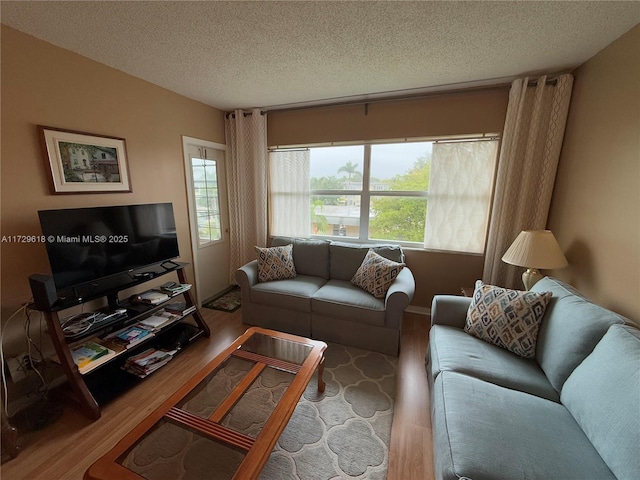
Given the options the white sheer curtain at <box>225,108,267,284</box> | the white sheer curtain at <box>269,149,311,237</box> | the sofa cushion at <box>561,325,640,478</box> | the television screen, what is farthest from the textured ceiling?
the sofa cushion at <box>561,325,640,478</box>

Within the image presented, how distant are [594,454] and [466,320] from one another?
2.90 feet

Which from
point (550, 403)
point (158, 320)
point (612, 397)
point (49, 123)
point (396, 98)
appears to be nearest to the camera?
point (612, 397)

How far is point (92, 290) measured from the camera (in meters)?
1.84

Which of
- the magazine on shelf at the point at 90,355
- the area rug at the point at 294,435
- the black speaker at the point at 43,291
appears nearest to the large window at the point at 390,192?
the area rug at the point at 294,435

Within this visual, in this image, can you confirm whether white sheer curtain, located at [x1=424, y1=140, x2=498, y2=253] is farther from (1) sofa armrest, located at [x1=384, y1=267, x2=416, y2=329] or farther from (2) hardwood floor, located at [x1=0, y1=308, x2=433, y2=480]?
(2) hardwood floor, located at [x1=0, y1=308, x2=433, y2=480]

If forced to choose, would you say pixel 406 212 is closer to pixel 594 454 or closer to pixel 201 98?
pixel 594 454

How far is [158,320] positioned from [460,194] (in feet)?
10.2

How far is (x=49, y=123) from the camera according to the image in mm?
1810

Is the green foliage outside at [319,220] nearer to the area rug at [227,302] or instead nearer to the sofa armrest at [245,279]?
the sofa armrest at [245,279]

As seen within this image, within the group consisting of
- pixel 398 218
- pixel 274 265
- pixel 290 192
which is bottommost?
pixel 274 265

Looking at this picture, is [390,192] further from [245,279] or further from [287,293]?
[245,279]

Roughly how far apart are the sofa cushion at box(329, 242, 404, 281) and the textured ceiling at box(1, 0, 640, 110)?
161 cm

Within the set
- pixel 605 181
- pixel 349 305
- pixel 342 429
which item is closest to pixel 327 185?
pixel 349 305

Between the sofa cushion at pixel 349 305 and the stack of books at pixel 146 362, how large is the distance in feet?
4.26
